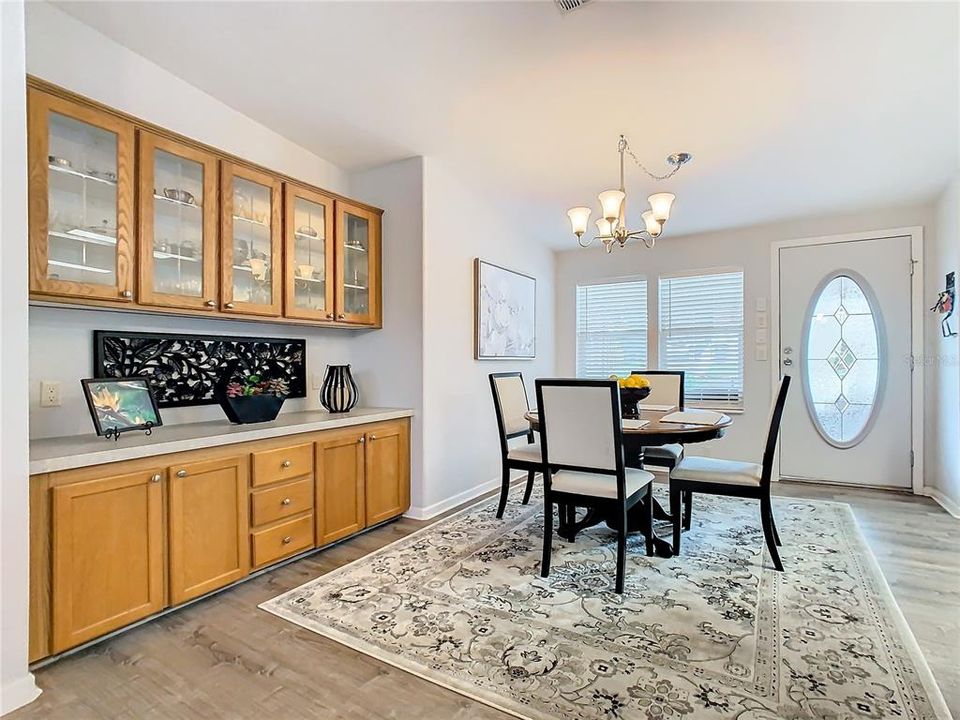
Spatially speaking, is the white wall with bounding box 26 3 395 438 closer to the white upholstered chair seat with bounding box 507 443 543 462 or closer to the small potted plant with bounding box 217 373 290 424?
the small potted plant with bounding box 217 373 290 424

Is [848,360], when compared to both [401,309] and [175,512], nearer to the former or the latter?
[401,309]

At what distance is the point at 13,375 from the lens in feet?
5.59

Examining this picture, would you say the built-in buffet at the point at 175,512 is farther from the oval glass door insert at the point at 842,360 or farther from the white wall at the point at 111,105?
the oval glass door insert at the point at 842,360

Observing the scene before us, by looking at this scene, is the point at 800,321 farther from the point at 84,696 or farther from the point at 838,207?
the point at 84,696

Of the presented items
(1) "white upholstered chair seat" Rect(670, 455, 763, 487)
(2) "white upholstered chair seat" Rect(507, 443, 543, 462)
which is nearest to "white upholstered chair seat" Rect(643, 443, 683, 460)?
(1) "white upholstered chair seat" Rect(670, 455, 763, 487)

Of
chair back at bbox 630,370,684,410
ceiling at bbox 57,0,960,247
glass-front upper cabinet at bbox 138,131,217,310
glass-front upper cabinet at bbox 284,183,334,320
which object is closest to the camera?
ceiling at bbox 57,0,960,247

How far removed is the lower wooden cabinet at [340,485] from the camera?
2.97 m

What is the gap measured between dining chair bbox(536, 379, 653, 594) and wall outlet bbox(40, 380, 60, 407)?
7.24 feet

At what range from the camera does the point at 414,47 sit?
238 cm

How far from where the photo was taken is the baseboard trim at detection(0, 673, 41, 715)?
164cm

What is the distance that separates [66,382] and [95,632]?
1082 millimetres

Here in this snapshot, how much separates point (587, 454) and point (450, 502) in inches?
64.9

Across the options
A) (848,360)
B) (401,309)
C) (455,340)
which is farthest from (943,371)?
(401,309)

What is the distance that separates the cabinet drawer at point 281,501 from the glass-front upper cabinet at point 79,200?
1.13 m
